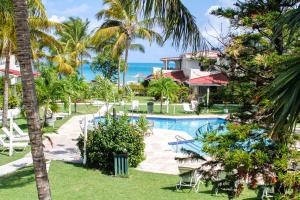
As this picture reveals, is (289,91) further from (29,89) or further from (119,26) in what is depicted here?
(119,26)

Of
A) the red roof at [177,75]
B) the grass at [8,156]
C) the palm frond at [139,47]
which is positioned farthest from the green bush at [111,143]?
the palm frond at [139,47]

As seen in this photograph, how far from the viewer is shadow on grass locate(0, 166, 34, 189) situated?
440 inches

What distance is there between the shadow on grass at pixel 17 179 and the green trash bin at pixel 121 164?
2365 millimetres

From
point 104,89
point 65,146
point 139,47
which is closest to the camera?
point 104,89

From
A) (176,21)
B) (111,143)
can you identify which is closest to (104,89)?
(111,143)

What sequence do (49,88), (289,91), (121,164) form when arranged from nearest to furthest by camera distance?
(289,91)
(121,164)
(49,88)

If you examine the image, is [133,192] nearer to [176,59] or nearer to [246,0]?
[246,0]

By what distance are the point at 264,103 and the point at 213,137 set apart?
0.89m

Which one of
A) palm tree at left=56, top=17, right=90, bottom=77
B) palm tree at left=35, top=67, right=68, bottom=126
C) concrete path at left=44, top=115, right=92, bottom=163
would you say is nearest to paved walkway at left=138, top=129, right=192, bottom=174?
concrete path at left=44, top=115, right=92, bottom=163

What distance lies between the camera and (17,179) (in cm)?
1173

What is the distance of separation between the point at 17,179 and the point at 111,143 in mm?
2841

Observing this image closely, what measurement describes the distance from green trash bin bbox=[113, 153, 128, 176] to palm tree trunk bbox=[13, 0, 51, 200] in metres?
6.19

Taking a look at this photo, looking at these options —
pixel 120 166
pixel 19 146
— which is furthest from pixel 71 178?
pixel 19 146

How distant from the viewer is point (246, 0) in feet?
22.7
